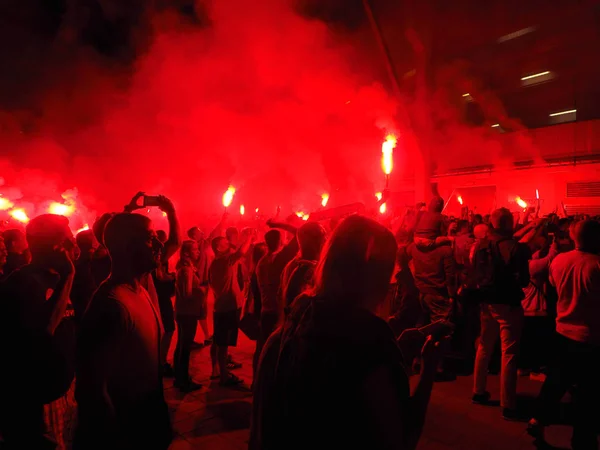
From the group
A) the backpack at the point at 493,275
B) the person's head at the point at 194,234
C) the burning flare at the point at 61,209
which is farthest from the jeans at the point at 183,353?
the burning flare at the point at 61,209

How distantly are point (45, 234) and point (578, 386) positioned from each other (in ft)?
13.8

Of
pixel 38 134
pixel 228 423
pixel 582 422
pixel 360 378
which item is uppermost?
pixel 38 134

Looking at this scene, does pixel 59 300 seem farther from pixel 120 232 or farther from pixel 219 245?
pixel 219 245

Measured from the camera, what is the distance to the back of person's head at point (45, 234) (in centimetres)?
257

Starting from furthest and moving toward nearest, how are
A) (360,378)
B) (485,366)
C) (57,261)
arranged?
(485,366), (57,261), (360,378)

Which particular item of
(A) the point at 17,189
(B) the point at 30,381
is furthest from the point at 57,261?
(A) the point at 17,189

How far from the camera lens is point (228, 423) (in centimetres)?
395

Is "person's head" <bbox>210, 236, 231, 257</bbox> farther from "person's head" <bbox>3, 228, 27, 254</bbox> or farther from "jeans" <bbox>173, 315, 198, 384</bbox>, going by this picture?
"person's head" <bbox>3, 228, 27, 254</bbox>

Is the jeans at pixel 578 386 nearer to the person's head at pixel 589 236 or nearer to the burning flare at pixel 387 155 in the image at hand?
the person's head at pixel 589 236

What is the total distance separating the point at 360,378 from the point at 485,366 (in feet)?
12.3

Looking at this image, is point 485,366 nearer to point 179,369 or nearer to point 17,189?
point 179,369

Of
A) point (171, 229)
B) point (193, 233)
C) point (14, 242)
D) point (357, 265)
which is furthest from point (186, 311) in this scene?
point (357, 265)

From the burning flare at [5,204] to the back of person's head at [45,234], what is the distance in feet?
45.0

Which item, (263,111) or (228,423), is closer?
(228,423)
